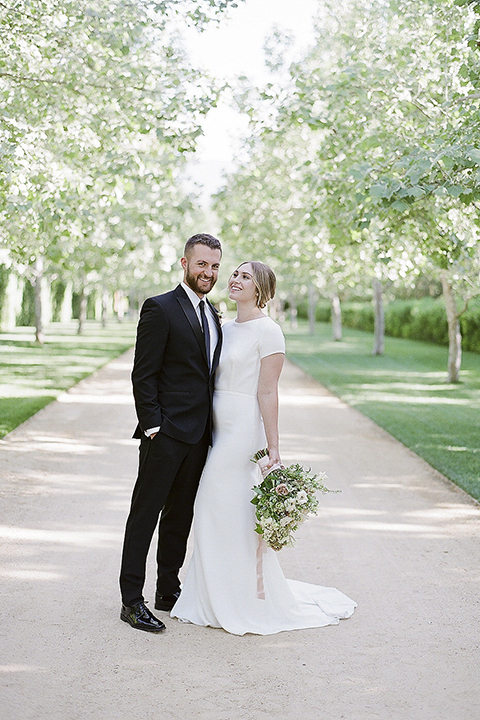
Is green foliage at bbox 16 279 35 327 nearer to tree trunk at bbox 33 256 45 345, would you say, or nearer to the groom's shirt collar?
tree trunk at bbox 33 256 45 345

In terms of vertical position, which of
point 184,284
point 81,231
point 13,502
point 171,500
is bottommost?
point 13,502

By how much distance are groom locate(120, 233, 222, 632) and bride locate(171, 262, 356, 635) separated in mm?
139

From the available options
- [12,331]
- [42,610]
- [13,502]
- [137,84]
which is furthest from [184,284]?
[12,331]

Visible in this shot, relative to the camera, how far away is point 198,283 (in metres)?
4.97

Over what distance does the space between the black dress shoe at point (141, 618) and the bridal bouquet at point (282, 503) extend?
812 mm

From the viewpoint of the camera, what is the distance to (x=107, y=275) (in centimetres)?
3903

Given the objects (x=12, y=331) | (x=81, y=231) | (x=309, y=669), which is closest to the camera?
(x=309, y=669)

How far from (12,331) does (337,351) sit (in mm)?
16824

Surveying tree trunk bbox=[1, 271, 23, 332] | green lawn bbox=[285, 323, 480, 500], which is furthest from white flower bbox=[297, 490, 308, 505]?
tree trunk bbox=[1, 271, 23, 332]

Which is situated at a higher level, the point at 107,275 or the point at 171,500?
the point at 107,275

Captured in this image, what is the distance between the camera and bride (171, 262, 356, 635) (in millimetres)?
4941

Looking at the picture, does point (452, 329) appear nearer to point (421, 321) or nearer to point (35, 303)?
point (35, 303)

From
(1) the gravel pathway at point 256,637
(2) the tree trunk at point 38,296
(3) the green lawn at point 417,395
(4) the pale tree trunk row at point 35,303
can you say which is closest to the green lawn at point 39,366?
(2) the tree trunk at point 38,296

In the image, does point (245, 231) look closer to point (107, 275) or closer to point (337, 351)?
point (337, 351)
